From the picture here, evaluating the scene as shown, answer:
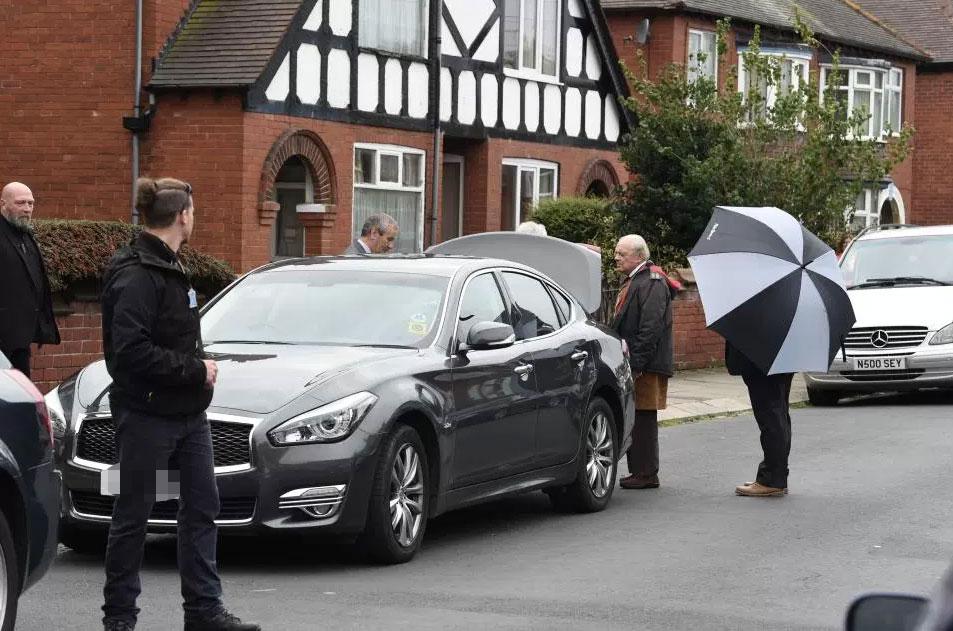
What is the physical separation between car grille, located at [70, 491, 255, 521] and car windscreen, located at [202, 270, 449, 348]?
1.26 meters

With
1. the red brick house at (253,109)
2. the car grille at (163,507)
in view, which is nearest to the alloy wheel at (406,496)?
the car grille at (163,507)

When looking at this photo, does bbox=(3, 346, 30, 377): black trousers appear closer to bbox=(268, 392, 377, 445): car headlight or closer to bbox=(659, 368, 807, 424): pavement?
bbox=(268, 392, 377, 445): car headlight

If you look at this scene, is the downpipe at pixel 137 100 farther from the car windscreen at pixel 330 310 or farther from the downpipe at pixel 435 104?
the car windscreen at pixel 330 310

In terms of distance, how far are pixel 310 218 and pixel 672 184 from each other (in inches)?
206

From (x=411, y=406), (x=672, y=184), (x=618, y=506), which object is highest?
(x=672, y=184)

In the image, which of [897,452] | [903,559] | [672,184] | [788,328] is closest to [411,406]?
[903,559]

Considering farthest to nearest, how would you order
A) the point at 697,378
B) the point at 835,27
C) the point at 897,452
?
the point at 835,27 < the point at 697,378 < the point at 897,452

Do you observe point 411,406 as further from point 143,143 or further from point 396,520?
point 143,143

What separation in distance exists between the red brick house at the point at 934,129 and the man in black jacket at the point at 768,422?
120 feet

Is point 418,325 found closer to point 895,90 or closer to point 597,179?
point 597,179

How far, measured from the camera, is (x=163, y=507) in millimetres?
8289

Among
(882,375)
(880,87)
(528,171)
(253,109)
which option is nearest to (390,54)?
(253,109)

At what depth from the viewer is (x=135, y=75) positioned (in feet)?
75.6

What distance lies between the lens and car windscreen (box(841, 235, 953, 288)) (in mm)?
19734
